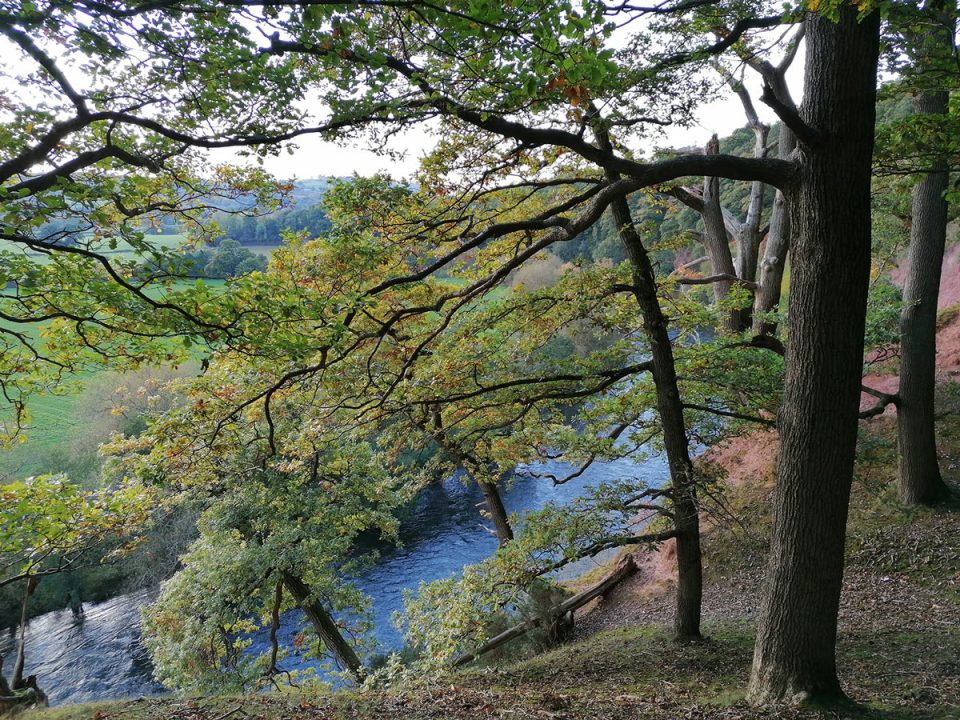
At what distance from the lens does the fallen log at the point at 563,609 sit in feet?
34.2

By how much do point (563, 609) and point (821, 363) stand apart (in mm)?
8869

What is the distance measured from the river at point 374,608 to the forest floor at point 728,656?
10.8ft

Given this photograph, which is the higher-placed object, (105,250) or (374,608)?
(105,250)

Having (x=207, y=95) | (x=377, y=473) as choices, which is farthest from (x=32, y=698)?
(x=207, y=95)

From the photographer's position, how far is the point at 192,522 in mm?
17609

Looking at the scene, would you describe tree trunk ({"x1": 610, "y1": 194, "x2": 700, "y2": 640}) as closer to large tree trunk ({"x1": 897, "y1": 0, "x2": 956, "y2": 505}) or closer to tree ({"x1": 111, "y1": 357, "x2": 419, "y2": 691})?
large tree trunk ({"x1": 897, "y1": 0, "x2": 956, "y2": 505})

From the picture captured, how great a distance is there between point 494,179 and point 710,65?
7.95 feet

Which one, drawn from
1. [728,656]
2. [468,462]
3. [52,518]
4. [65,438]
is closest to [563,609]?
[468,462]

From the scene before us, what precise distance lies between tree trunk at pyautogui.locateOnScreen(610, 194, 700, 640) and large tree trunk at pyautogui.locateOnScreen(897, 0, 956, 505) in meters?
4.03

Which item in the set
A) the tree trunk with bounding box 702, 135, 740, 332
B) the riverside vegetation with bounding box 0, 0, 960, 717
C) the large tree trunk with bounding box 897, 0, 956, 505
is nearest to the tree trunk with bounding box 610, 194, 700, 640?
the riverside vegetation with bounding box 0, 0, 960, 717

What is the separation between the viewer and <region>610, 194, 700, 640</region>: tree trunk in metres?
6.27

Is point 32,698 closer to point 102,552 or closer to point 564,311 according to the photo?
point 564,311

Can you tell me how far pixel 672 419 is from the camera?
6777 millimetres

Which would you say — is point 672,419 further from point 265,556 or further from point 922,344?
point 265,556
